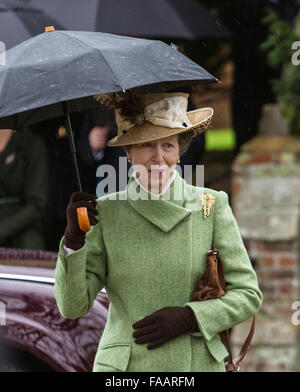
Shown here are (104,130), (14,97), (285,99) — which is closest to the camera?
(14,97)

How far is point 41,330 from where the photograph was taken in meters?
3.27

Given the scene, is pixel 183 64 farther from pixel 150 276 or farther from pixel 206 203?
pixel 150 276

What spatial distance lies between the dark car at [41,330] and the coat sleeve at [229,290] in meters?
0.83

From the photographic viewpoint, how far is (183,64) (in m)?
2.62

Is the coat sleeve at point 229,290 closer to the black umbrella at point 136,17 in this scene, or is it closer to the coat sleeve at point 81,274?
the coat sleeve at point 81,274

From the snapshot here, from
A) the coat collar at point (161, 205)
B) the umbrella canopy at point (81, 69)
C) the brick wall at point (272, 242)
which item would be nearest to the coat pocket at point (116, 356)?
the coat collar at point (161, 205)

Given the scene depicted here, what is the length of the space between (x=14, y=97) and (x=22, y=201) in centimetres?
242

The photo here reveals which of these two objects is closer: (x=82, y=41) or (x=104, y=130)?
(x=82, y=41)

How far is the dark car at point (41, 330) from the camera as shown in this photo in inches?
127

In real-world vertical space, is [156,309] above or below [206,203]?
below

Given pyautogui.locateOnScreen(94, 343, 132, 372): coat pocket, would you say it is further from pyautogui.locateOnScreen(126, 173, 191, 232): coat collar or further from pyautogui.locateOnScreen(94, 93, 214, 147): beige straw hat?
pyautogui.locateOnScreen(94, 93, 214, 147): beige straw hat
